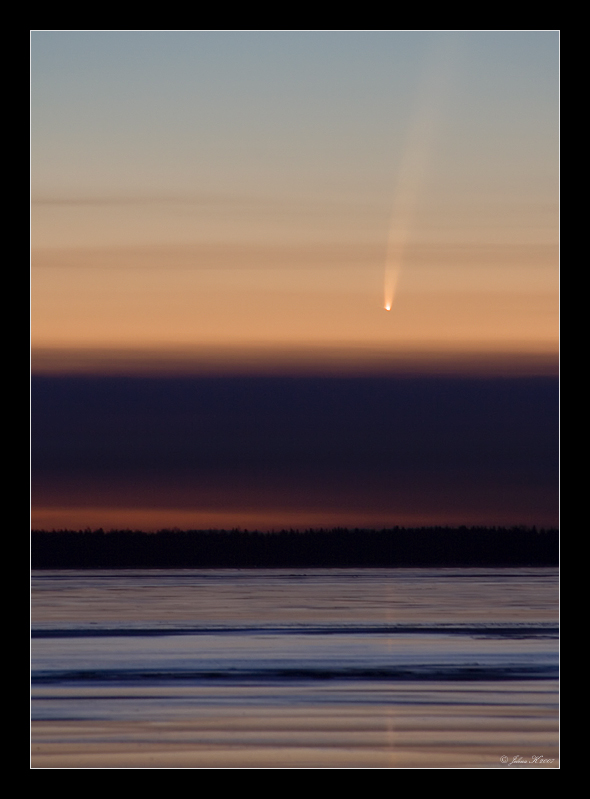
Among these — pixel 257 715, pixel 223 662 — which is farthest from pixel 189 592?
pixel 257 715

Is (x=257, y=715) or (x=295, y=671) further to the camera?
(x=295, y=671)
